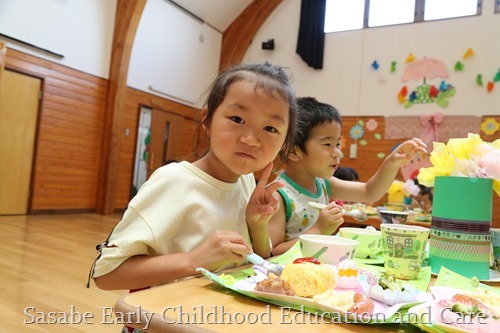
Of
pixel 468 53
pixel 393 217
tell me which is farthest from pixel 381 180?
pixel 468 53

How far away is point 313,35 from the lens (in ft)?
23.6

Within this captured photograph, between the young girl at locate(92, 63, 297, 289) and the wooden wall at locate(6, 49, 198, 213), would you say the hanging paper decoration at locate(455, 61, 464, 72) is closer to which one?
the wooden wall at locate(6, 49, 198, 213)

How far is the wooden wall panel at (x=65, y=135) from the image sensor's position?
5434mm

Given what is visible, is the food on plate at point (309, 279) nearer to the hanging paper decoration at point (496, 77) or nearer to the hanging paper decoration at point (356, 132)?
the hanging paper decoration at point (356, 132)

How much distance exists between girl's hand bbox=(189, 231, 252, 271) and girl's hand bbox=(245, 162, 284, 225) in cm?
21

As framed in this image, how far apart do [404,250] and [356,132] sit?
637 centimetres

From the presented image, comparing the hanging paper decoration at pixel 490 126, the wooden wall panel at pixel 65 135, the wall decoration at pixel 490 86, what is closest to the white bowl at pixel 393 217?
the wooden wall panel at pixel 65 135

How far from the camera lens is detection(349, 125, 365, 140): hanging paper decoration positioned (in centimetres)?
686

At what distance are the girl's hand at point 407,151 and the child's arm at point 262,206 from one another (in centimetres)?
62

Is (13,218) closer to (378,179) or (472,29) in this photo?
(378,179)

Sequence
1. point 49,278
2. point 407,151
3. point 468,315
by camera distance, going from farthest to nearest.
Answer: point 49,278 < point 407,151 < point 468,315

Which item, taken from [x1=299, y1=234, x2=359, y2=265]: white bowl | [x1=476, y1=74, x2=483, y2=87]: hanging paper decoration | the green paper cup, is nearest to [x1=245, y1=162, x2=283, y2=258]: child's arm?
[x1=299, y1=234, x2=359, y2=265]: white bowl

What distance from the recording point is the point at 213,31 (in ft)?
26.6

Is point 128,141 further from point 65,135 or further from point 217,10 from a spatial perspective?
point 217,10
